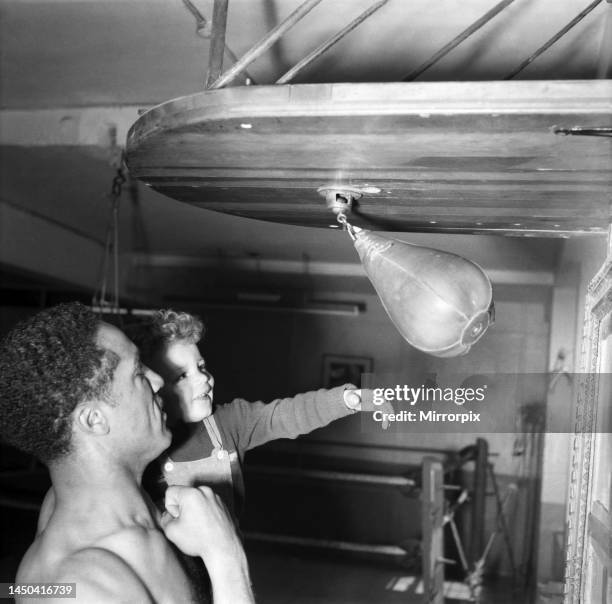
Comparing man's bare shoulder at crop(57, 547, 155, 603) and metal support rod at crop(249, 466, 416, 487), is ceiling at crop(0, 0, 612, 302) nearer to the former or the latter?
man's bare shoulder at crop(57, 547, 155, 603)

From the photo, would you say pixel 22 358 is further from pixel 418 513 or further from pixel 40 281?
pixel 418 513

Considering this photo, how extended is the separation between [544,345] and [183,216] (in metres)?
2.17

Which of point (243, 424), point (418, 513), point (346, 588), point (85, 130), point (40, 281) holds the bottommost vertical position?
point (346, 588)

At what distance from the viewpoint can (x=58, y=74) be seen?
2.61m

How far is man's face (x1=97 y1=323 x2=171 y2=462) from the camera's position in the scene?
3.91ft

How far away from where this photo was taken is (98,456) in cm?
120

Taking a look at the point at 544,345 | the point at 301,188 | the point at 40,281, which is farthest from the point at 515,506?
the point at 301,188

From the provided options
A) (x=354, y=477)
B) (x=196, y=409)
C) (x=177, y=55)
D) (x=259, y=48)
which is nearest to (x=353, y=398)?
(x=196, y=409)

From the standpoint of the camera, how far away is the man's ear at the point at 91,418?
1171 millimetres

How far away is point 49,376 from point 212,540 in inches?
14.4

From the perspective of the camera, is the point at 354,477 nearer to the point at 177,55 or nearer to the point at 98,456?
the point at 177,55

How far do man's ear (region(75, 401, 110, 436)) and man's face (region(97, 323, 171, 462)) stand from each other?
0.04 ft

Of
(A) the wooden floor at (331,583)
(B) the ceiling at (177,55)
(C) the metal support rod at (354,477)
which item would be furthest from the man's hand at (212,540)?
(A) the wooden floor at (331,583)

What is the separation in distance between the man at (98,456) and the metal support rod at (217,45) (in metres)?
0.45
